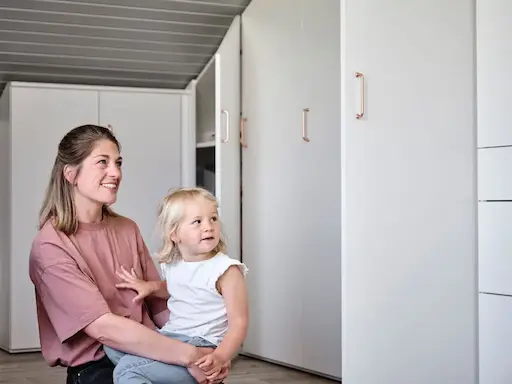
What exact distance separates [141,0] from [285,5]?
66cm

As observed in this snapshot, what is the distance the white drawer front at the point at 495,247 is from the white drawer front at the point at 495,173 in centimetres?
3

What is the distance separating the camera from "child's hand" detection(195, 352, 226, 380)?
6.20ft

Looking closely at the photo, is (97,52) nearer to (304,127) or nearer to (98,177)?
(304,127)

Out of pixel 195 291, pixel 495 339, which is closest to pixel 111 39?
pixel 495 339

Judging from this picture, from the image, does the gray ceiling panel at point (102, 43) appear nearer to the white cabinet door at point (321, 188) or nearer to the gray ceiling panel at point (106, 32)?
the gray ceiling panel at point (106, 32)

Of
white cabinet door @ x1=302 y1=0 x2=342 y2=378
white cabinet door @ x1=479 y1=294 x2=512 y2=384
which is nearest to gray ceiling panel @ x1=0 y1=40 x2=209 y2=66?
white cabinet door @ x1=302 y1=0 x2=342 y2=378

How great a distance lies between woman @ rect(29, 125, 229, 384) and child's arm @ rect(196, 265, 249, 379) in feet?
0.12

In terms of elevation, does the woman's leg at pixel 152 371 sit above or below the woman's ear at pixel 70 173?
below

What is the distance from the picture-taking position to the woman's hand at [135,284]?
2125mm

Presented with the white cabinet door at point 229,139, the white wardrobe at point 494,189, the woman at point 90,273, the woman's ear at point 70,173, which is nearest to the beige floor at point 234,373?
the white cabinet door at point 229,139

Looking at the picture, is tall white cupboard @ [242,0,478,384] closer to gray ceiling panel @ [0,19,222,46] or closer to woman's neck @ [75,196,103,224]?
woman's neck @ [75,196,103,224]

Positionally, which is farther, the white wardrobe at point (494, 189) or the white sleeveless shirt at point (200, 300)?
the white wardrobe at point (494, 189)

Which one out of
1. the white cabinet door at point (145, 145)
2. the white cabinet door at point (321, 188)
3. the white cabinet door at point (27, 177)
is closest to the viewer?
the white cabinet door at point (321, 188)

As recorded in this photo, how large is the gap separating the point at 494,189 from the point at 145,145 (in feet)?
7.45
